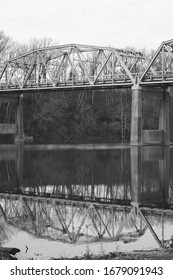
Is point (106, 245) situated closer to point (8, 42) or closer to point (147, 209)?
point (147, 209)

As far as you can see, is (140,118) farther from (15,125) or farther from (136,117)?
(15,125)

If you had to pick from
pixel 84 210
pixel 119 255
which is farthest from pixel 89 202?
pixel 119 255

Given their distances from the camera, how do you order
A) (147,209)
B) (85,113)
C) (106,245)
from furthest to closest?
1. (85,113)
2. (147,209)
3. (106,245)

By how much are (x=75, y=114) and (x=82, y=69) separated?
18567 mm

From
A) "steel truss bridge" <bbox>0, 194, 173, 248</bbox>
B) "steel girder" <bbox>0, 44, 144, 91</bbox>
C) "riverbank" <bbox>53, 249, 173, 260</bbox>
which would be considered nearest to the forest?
"steel girder" <bbox>0, 44, 144, 91</bbox>

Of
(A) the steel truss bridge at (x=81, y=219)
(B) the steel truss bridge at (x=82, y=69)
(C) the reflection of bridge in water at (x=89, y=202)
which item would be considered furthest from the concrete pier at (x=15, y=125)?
(A) the steel truss bridge at (x=81, y=219)

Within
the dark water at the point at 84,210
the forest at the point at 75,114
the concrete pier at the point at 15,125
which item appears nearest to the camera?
the dark water at the point at 84,210

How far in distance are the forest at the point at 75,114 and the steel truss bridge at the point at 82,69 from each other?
531cm

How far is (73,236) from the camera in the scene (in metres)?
14.1

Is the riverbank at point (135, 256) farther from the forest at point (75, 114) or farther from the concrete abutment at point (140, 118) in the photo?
the forest at point (75, 114)

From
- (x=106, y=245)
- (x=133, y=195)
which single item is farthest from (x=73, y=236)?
(x=133, y=195)

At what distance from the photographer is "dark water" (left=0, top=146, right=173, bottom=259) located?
43.4 ft

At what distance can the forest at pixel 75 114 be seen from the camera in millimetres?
93125

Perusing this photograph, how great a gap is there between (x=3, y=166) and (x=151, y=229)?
21006 millimetres
